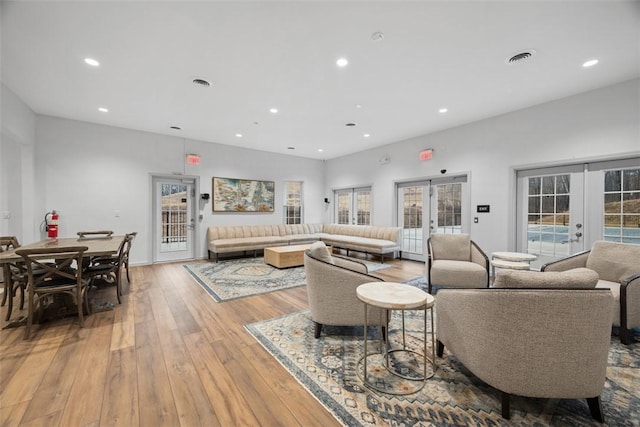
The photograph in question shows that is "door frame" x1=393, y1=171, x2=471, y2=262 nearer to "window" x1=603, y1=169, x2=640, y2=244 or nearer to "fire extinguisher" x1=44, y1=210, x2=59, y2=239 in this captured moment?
"window" x1=603, y1=169, x2=640, y2=244

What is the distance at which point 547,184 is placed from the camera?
4418 millimetres

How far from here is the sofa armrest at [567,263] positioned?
309 cm

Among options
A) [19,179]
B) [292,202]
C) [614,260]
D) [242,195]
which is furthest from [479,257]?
[19,179]

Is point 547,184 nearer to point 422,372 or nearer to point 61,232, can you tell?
point 422,372

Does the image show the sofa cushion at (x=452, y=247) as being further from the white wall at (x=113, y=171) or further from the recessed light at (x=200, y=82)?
the white wall at (x=113, y=171)

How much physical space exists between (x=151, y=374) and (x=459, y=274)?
11.7ft

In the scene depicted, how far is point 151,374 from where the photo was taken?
80.0 inches

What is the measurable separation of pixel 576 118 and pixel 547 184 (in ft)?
3.44

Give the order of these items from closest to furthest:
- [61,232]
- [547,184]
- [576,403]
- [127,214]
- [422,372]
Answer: [576,403] → [422,372] → [547,184] → [61,232] → [127,214]

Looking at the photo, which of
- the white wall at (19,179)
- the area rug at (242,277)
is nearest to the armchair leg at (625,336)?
the area rug at (242,277)

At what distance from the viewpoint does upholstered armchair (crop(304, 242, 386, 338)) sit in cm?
241

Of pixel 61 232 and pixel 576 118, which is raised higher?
pixel 576 118

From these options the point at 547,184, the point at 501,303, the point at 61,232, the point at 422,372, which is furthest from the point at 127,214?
the point at 547,184

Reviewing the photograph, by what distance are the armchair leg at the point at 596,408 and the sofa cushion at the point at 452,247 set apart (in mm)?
2546
